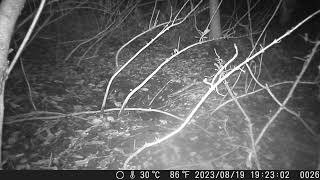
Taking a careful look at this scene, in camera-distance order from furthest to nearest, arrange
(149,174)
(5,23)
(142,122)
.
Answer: (142,122) < (149,174) < (5,23)

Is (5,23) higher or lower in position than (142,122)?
higher

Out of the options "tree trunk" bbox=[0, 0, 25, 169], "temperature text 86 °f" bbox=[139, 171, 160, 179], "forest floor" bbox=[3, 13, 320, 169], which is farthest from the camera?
"forest floor" bbox=[3, 13, 320, 169]

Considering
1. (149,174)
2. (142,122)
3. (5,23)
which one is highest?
(5,23)

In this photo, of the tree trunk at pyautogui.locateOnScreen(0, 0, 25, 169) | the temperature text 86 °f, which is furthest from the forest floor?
the tree trunk at pyautogui.locateOnScreen(0, 0, 25, 169)

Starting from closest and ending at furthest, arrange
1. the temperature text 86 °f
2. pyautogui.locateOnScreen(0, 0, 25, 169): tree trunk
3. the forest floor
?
pyautogui.locateOnScreen(0, 0, 25, 169): tree trunk, the temperature text 86 °f, the forest floor

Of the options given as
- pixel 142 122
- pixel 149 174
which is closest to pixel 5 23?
pixel 149 174

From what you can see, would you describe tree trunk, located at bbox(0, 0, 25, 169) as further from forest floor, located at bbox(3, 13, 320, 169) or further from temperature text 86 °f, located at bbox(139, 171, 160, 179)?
temperature text 86 °f, located at bbox(139, 171, 160, 179)

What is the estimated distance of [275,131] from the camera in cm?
473

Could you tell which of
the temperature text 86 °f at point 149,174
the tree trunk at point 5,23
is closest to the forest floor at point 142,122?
the temperature text 86 °f at point 149,174

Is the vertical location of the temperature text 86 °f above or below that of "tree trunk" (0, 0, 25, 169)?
below

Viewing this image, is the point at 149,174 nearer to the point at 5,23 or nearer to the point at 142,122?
the point at 142,122

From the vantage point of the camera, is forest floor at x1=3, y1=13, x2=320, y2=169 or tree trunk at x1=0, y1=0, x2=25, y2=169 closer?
tree trunk at x1=0, y1=0, x2=25, y2=169

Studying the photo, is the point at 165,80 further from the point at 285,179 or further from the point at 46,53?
the point at 285,179

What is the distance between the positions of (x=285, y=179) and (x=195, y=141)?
140 centimetres
